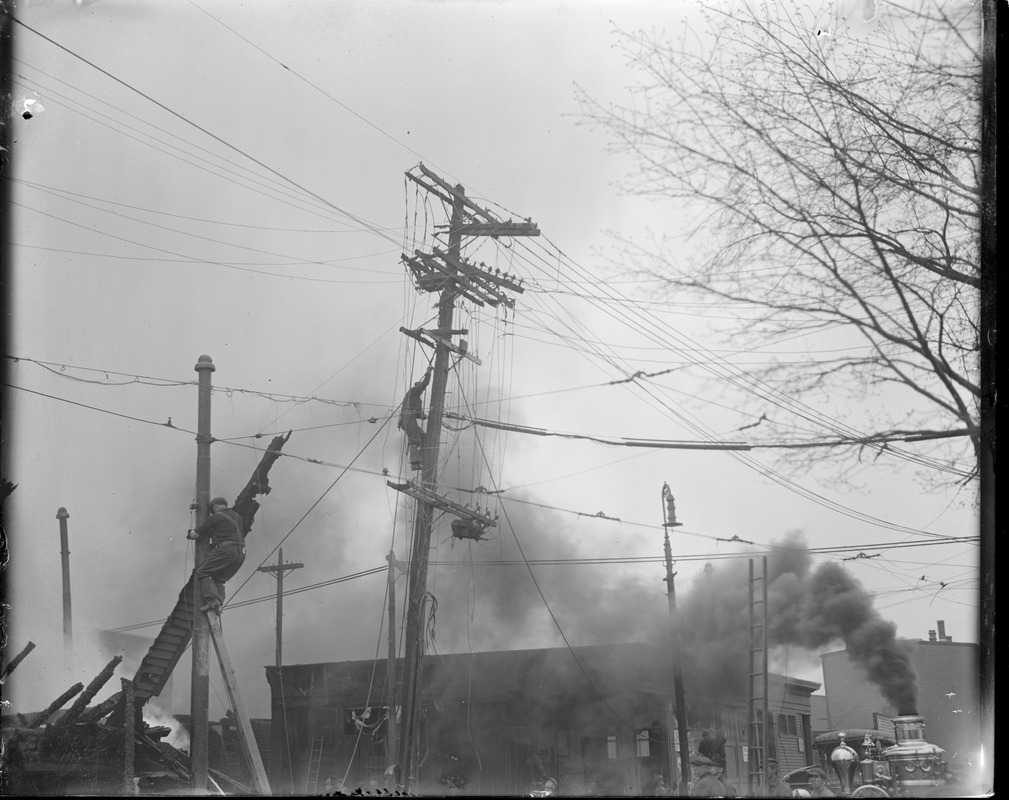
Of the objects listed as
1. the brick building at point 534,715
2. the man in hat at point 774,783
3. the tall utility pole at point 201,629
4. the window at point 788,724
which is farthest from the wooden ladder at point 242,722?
the window at point 788,724

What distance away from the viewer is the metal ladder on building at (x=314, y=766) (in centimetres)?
1864

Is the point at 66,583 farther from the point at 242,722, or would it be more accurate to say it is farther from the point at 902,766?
the point at 902,766

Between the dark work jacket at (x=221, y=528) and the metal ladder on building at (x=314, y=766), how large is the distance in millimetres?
8641

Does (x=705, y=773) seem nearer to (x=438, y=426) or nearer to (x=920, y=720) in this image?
(x=920, y=720)

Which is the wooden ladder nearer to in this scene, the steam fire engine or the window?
the steam fire engine

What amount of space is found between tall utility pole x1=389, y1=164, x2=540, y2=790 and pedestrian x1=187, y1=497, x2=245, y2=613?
355 centimetres

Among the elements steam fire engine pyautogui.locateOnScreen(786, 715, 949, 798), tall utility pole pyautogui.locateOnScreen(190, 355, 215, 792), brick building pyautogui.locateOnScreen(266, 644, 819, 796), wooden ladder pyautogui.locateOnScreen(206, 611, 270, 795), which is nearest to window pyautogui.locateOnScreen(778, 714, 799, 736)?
brick building pyautogui.locateOnScreen(266, 644, 819, 796)

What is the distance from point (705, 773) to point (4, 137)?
8530 millimetres

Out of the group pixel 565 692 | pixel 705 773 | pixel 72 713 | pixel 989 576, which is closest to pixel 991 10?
pixel 989 576

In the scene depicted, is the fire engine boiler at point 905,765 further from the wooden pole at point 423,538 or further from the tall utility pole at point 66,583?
the tall utility pole at point 66,583

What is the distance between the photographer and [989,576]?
7.05 m

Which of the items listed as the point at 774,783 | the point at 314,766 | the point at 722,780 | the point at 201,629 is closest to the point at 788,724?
the point at 774,783

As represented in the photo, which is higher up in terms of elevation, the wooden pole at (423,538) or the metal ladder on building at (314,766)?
the wooden pole at (423,538)

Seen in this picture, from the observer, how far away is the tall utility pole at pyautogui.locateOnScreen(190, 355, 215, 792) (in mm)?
10516
